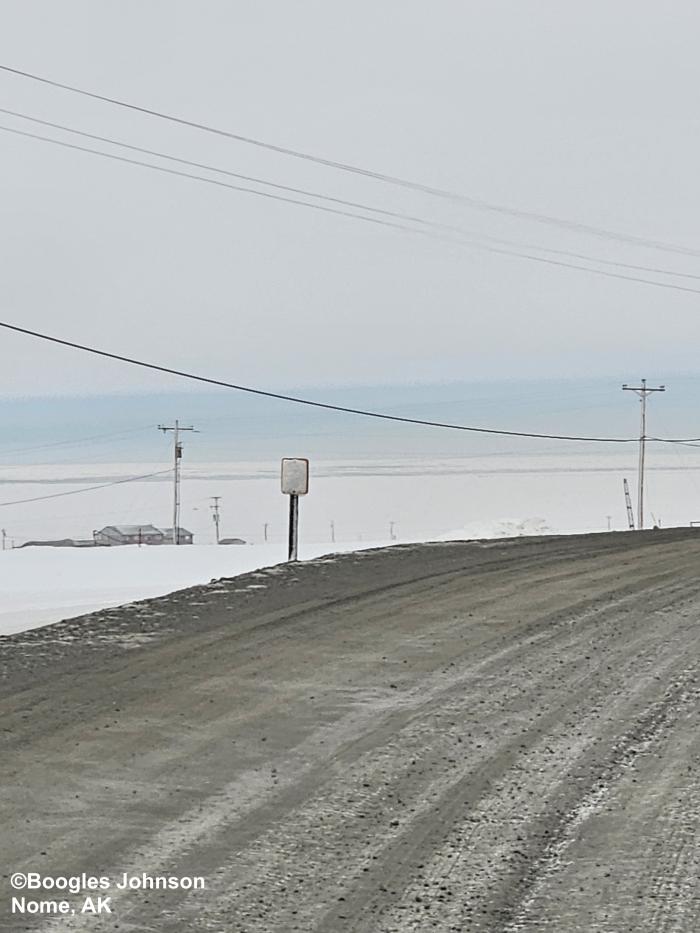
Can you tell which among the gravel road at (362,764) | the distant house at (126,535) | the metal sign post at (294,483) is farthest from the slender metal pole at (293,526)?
the distant house at (126,535)

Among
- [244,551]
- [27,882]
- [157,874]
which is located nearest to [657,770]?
[157,874]

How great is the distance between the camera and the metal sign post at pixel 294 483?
56.4 ft

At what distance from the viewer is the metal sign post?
56.4 ft

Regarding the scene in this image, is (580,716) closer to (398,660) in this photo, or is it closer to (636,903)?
(398,660)

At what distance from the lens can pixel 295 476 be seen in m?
17.3

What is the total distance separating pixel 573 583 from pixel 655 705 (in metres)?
5.49

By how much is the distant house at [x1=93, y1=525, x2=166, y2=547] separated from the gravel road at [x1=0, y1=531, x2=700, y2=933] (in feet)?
322

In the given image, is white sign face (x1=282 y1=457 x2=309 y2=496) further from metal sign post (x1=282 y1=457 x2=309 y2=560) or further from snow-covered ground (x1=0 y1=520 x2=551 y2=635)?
snow-covered ground (x1=0 y1=520 x2=551 y2=635)

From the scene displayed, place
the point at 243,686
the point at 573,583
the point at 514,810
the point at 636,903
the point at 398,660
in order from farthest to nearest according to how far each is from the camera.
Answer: the point at 573,583 → the point at 398,660 → the point at 243,686 → the point at 514,810 → the point at 636,903

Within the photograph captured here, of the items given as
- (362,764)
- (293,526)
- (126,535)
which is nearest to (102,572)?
Answer: (293,526)

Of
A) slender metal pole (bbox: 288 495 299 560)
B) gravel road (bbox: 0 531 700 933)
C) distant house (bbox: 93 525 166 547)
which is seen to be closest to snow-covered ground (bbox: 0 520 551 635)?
slender metal pole (bbox: 288 495 299 560)

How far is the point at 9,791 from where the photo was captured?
654cm

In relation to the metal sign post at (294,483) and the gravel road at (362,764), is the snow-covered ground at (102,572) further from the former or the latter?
the gravel road at (362,764)

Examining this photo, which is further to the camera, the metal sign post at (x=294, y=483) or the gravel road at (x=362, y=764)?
the metal sign post at (x=294, y=483)
